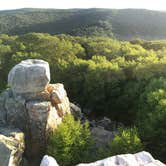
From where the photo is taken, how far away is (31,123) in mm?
41375

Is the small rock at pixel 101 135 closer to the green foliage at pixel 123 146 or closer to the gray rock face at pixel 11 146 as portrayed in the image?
the green foliage at pixel 123 146

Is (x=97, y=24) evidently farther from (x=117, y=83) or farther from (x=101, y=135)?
(x=101, y=135)

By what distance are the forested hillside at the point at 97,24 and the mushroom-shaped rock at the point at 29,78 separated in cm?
9736

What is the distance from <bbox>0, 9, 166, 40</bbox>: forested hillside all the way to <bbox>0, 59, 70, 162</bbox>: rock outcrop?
97198 millimetres

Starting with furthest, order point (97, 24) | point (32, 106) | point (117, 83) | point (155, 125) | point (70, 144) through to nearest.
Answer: point (97, 24) → point (117, 83) → point (32, 106) → point (155, 125) → point (70, 144)

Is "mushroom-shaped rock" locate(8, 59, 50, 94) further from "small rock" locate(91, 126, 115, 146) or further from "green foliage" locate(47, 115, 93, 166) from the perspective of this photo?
"small rock" locate(91, 126, 115, 146)

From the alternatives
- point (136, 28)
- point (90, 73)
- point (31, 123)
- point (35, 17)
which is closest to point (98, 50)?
point (90, 73)

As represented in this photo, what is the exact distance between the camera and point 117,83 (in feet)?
184

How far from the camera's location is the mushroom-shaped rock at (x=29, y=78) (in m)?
41.1

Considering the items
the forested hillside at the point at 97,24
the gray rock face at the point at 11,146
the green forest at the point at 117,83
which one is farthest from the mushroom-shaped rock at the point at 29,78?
the forested hillside at the point at 97,24

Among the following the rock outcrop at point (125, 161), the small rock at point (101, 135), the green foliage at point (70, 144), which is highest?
the rock outcrop at point (125, 161)

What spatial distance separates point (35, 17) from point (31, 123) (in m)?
148

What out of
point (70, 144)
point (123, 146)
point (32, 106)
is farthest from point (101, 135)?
point (32, 106)

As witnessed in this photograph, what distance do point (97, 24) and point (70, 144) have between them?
116 meters
